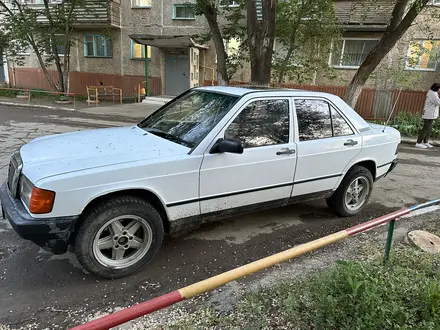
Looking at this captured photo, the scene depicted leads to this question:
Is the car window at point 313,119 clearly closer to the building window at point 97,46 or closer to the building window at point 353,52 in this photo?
the building window at point 353,52

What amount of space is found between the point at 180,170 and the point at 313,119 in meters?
1.84

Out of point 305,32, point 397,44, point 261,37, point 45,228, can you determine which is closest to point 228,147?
point 45,228

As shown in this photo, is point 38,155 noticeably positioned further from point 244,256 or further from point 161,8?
point 161,8

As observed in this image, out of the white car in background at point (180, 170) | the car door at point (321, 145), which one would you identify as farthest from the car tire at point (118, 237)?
the car door at point (321, 145)

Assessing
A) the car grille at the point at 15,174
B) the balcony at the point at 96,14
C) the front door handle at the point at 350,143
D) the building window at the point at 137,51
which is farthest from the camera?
the building window at the point at 137,51

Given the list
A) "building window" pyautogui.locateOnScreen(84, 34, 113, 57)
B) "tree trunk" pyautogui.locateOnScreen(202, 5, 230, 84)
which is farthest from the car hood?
"building window" pyautogui.locateOnScreen(84, 34, 113, 57)

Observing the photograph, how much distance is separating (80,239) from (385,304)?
7.68ft

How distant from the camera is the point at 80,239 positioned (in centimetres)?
273

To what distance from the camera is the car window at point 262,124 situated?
134 inches

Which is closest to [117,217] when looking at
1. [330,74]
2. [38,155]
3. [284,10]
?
[38,155]

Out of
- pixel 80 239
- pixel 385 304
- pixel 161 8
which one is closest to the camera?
pixel 385 304

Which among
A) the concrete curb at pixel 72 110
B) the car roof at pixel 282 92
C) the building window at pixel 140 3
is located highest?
the building window at pixel 140 3

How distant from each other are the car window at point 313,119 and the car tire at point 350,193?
69 centimetres

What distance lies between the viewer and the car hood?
2.72 meters
